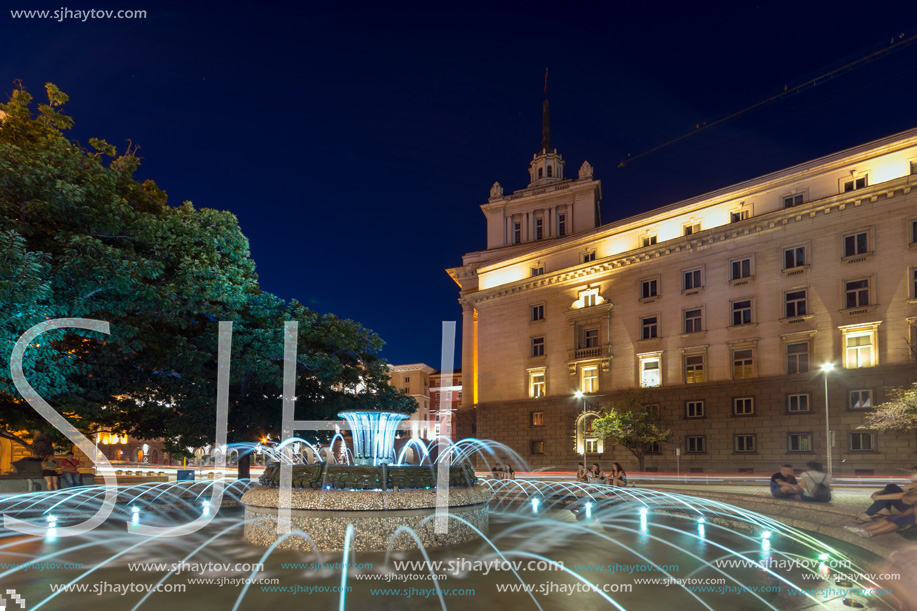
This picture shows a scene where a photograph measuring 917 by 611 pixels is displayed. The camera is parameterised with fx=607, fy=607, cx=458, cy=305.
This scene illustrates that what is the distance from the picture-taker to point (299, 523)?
10.5 m

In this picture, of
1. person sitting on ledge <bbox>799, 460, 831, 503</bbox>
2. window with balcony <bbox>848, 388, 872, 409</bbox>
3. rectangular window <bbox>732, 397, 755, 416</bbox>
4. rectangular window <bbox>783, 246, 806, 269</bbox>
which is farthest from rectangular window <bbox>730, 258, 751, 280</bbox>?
person sitting on ledge <bbox>799, 460, 831, 503</bbox>

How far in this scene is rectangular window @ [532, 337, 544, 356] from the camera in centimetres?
5293

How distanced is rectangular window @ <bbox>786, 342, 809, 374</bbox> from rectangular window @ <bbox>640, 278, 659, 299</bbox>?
1009cm

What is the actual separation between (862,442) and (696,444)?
9957 mm

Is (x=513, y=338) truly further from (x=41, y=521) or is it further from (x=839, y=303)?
(x=41, y=521)

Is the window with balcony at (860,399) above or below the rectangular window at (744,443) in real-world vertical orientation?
above

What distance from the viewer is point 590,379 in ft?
161

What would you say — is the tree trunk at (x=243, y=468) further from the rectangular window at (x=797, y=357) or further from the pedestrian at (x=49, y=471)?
the rectangular window at (x=797, y=357)

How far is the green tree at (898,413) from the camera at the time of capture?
27953 mm

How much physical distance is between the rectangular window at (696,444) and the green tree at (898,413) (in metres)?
11.0

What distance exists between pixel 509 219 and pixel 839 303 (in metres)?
36.1

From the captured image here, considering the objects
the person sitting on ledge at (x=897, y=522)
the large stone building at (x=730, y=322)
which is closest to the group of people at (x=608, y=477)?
the person sitting on ledge at (x=897, y=522)

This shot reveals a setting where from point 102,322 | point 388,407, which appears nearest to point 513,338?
point 388,407

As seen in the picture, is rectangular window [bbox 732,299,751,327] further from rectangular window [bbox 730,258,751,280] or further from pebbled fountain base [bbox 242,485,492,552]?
pebbled fountain base [bbox 242,485,492,552]
